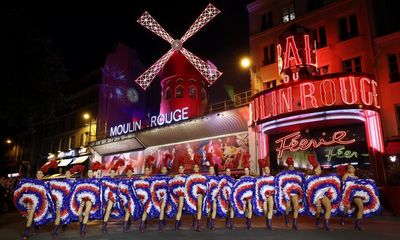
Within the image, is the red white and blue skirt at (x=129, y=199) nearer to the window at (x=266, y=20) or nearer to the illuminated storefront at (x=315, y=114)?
the illuminated storefront at (x=315, y=114)

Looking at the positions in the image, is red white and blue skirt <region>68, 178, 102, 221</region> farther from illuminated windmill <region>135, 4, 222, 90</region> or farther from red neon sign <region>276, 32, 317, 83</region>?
illuminated windmill <region>135, 4, 222, 90</region>

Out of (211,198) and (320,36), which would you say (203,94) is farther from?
(211,198)

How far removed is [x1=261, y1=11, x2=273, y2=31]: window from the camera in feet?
75.4

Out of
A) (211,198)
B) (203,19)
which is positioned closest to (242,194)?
(211,198)

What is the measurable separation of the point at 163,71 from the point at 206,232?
23918 mm

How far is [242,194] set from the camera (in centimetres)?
1021

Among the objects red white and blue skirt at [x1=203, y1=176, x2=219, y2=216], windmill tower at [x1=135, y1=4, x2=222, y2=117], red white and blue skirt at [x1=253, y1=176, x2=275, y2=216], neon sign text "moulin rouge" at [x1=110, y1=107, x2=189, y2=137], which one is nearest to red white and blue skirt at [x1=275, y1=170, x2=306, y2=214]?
red white and blue skirt at [x1=253, y1=176, x2=275, y2=216]

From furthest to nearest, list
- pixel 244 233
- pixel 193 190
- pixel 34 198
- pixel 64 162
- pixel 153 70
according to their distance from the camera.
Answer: pixel 64 162 < pixel 153 70 < pixel 193 190 < pixel 34 198 < pixel 244 233

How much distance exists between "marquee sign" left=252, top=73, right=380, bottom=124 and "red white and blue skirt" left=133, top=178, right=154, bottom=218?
906cm

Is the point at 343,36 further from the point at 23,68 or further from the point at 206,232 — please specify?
the point at 23,68

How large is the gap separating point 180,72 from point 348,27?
15.4 m

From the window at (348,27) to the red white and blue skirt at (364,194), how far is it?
11.9 metres

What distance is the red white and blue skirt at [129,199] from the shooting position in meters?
10.3

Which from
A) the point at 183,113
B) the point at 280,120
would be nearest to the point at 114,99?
the point at 183,113
